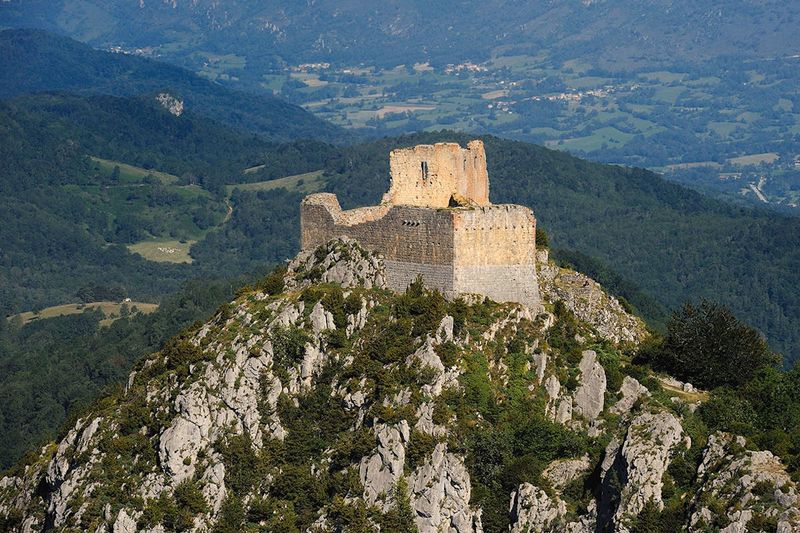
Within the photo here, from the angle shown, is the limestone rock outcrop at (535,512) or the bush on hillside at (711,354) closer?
the limestone rock outcrop at (535,512)

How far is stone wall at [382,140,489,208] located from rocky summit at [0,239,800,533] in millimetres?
4024

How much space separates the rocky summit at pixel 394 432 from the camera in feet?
190

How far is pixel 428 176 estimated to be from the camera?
7106 cm

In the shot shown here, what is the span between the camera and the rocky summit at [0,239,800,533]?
5800 centimetres

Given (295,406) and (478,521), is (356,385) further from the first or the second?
(478,521)

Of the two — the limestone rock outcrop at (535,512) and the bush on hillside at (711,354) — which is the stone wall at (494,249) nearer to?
the bush on hillside at (711,354)

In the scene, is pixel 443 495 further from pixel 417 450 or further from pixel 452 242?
pixel 452 242

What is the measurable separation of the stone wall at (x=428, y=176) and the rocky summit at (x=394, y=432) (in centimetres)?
402

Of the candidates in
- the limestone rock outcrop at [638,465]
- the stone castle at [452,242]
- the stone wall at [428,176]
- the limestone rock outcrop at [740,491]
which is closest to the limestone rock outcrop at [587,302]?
the stone castle at [452,242]

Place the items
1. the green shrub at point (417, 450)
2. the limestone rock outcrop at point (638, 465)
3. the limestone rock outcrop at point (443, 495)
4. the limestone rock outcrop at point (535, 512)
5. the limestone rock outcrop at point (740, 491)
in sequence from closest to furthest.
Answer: the limestone rock outcrop at point (740, 491) → the limestone rock outcrop at point (638, 465) → the limestone rock outcrop at point (535, 512) → the limestone rock outcrop at point (443, 495) → the green shrub at point (417, 450)

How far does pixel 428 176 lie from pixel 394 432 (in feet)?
49.9

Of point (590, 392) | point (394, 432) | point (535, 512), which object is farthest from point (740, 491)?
point (394, 432)

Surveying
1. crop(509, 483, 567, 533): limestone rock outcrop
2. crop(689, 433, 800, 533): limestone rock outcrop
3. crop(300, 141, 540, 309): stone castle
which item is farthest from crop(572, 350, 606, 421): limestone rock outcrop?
crop(689, 433, 800, 533): limestone rock outcrop

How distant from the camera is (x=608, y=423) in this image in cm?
6162
